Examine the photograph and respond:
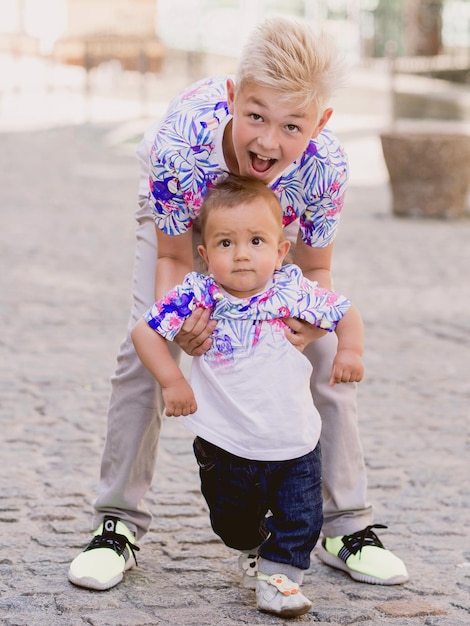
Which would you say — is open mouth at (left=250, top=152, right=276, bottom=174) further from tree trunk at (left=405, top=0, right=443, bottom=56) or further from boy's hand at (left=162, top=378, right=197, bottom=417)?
tree trunk at (left=405, top=0, right=443, bottom=56)

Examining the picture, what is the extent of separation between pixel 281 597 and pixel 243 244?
98 centimetres

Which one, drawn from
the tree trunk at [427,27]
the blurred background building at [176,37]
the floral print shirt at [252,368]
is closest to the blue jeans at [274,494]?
the floral print shirt at [252,368]

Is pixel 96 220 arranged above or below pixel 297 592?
below

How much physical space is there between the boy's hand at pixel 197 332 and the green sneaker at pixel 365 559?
0.90 metres

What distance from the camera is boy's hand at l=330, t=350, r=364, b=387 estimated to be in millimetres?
3441

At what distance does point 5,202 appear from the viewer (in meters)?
13.2

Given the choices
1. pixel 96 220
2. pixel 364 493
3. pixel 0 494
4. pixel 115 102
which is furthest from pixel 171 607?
pixel 115 102

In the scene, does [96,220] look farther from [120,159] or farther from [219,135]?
[219,135]

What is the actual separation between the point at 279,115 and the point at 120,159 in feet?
48.0

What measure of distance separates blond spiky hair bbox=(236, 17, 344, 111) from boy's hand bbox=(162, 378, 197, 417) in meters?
0.82

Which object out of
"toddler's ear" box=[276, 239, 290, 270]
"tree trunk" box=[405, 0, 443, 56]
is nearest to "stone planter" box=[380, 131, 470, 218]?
"toddler's ear" box=[276, 239, 290, 270]

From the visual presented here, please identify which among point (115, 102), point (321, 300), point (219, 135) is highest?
point (219, 135)

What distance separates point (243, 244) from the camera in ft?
11.0

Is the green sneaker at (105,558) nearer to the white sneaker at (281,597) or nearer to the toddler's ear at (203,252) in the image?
the white sneaker at (281,597)
